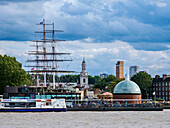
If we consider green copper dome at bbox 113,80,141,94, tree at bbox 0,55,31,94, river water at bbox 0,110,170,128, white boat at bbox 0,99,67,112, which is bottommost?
river water at bbox 0,110,170,128

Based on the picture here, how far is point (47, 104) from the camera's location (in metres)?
110

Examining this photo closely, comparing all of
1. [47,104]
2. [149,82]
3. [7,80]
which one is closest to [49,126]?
[47,104]

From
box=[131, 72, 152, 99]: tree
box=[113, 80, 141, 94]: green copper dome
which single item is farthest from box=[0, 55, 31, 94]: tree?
box=[131, 72, 152, 99]: tree

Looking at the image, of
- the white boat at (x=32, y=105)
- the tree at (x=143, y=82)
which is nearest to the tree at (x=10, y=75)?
the white boat at (x=32, y=105)

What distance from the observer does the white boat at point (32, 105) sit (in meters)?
107

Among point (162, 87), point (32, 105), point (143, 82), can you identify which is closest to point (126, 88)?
point (32, 105)

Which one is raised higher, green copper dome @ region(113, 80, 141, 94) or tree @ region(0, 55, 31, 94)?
tree @ region(0, 55, 31, 94)

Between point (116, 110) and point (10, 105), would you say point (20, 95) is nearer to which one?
point (10, 105)

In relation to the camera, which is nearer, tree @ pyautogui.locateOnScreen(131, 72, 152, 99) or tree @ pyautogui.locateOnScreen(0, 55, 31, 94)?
tree @ pyautogui.locateOnScreen(0, 55, 31, 94)

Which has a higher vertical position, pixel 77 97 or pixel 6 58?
pixel 6 58

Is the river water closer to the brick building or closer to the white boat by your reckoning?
the white boat

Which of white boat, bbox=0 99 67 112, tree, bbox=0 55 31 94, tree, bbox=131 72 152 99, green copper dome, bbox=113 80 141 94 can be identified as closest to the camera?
white boat, bbox=0 99 67 112

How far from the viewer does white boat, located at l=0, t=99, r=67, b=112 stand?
10725 centimetres

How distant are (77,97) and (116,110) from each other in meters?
15.4
